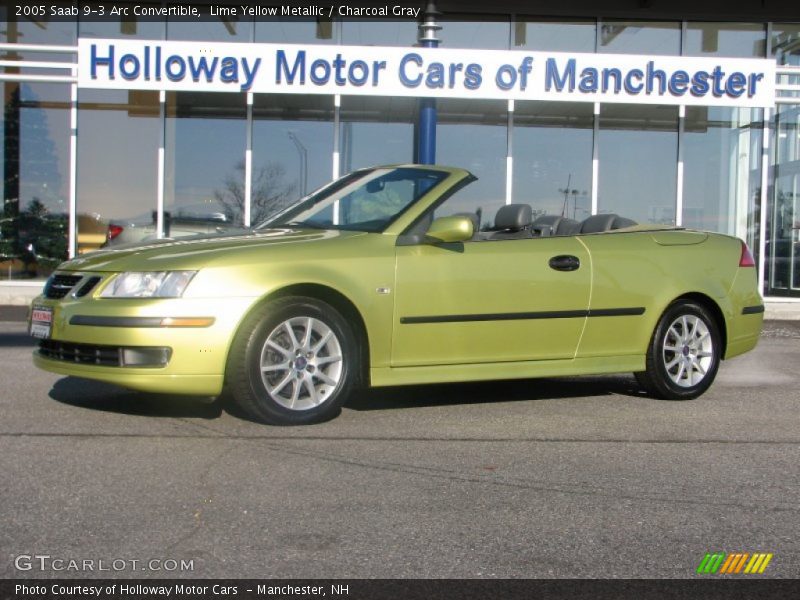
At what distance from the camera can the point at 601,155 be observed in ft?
51.8

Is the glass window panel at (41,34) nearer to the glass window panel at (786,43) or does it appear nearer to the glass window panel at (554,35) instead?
the glass window panel at (554,35)

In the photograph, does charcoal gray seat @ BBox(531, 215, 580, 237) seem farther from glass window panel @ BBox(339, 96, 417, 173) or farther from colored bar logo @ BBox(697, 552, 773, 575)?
glass window panel @ BBox(339, 96, 417, 173)

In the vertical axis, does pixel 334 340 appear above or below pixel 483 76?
below

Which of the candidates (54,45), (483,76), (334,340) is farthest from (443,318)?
(54,45)

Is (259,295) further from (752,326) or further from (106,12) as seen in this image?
(106,12)

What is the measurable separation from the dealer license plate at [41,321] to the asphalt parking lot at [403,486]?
466 mm

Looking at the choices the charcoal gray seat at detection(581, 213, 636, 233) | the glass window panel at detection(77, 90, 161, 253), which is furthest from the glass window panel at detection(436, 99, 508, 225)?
the charcoal gray seat at detection(581, 213, 636, 233)

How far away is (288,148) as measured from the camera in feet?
51.5

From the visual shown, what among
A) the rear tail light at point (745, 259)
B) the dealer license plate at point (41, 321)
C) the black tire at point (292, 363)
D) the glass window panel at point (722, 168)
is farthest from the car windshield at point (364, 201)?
the glass window panel at point (722, 168)

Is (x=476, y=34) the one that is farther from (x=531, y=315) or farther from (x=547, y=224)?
(x=531, y=315)

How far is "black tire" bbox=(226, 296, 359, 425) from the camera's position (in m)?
5.29
